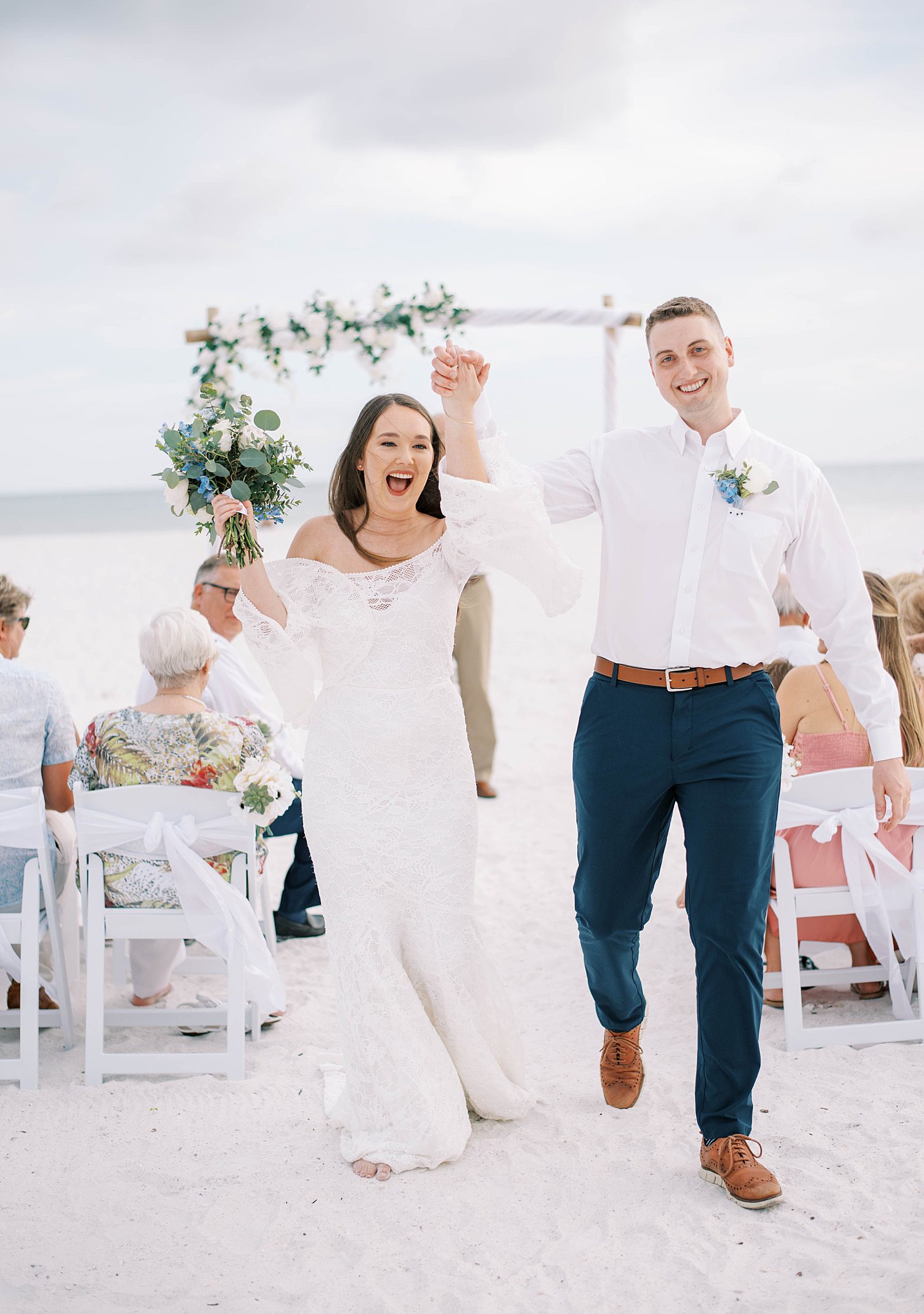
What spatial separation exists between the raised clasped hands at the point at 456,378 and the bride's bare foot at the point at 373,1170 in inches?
81.6

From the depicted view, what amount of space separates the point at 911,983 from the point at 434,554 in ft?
8.07

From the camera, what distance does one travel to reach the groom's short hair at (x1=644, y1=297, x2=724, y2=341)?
286cm

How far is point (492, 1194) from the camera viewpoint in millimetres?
2883

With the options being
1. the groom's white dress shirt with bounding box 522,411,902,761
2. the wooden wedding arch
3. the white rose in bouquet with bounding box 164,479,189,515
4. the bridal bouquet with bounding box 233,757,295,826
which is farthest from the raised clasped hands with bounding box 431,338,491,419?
the wooden wedding arch

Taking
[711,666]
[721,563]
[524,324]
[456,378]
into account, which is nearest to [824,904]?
[711,666]

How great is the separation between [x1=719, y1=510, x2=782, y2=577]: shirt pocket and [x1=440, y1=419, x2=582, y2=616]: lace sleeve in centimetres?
40

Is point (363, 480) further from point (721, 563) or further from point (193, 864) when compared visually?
point (193, 864)

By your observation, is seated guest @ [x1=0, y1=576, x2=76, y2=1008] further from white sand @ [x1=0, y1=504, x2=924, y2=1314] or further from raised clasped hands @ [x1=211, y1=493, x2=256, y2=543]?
raised clasped hands @ [x1=211, y1=493, x2=256, y2=543]

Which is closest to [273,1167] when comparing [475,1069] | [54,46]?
[475,1069]

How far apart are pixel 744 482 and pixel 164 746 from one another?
2.17 meters

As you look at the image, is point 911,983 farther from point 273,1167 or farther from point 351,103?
point 351,103

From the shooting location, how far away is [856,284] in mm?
26984

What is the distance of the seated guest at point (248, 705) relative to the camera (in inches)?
183

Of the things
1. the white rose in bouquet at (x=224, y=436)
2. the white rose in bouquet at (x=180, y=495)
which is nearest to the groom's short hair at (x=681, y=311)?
the white rose in bouquet at (x=224, y=436)
